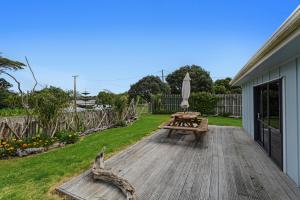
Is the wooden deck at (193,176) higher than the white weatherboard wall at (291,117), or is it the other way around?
the white weatherboard wall at (291,117)

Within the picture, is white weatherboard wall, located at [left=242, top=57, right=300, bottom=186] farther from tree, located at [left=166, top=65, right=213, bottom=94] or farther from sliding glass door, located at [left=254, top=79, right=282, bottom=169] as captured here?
tree, located at [left=166, top=65, right=213, bottom=94]

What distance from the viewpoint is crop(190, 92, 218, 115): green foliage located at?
1575 cm

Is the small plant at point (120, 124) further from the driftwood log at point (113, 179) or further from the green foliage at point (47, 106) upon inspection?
the driftwood log at point (113, 179)

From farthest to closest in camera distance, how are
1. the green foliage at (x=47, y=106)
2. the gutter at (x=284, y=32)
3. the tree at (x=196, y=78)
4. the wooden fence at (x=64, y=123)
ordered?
the tree at (x=196, y=78), the green foliage at (x=47, y=106), the wooden fence at (x=64, y=123), the gutter at (x=284, y=32)

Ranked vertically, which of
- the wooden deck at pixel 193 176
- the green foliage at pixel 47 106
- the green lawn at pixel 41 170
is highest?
the green foliage at pixel 47 106

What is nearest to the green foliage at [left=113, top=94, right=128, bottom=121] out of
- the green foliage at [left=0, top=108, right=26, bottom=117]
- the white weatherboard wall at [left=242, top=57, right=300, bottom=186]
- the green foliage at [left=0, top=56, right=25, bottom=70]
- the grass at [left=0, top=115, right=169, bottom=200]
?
the grass at [left=0, top=115, right=169, bottom=200]

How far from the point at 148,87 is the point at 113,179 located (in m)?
31.5

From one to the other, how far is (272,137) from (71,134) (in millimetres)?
6002

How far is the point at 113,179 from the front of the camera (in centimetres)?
321

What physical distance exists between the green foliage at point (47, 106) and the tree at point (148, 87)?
2674 centimetres

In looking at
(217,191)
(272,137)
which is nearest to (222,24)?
(272,137)

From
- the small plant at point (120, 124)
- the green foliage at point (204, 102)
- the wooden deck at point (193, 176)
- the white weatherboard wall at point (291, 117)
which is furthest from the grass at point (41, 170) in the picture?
the green foliage at point (204, 102)

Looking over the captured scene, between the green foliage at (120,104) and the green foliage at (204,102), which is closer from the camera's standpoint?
the green foliage at (120,104)

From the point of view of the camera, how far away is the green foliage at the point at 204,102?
620 inches
